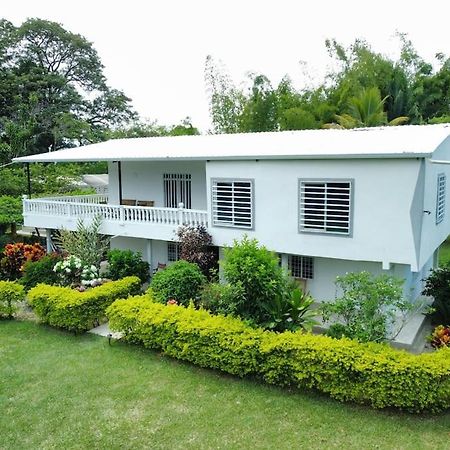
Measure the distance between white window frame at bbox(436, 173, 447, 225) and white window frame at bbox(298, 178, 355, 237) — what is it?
3.17m

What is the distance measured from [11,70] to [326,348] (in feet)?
142

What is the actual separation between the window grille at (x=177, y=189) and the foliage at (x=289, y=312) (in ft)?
25.6

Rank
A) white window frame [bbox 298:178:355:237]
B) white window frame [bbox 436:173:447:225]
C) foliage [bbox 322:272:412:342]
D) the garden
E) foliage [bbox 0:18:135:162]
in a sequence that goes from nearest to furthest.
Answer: the garden < foliage [bbox 322:272:412:342] < white window frame [bbox 298:178:355:237] < white window frame [bbox 436:173:447:225] < foliage [bbox 0:18:135:162]

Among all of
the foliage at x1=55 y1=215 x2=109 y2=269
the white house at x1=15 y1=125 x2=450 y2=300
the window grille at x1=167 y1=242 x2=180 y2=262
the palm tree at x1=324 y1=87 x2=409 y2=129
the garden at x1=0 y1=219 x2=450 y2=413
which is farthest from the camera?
the palm tree at x1=324 y1=87 x2=409 y2=129

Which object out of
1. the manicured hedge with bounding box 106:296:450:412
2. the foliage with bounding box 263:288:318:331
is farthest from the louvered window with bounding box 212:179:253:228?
the manicured hedge with bounding box 106:296:450:412

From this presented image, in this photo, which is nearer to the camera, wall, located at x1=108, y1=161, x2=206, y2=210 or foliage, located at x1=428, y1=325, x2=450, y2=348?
foliage, located at x1=428, y1=325, x2=450, y2=348

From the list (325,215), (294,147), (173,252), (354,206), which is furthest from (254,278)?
(173,252)

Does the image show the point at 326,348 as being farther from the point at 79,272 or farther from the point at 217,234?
the point at 79,272

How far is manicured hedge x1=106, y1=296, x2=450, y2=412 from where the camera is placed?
290 inches

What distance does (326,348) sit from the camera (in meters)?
8.00

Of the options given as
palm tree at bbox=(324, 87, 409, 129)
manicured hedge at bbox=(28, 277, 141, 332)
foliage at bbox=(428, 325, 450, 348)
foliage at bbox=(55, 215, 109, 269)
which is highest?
palm tree at bbox=(324, 87, 409, 129)

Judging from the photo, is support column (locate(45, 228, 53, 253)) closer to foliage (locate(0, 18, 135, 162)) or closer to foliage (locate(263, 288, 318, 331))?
foliage (locate(263, 288, 318, 331))

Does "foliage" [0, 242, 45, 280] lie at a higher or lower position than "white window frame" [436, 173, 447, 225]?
lower

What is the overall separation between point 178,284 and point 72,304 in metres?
2.65
